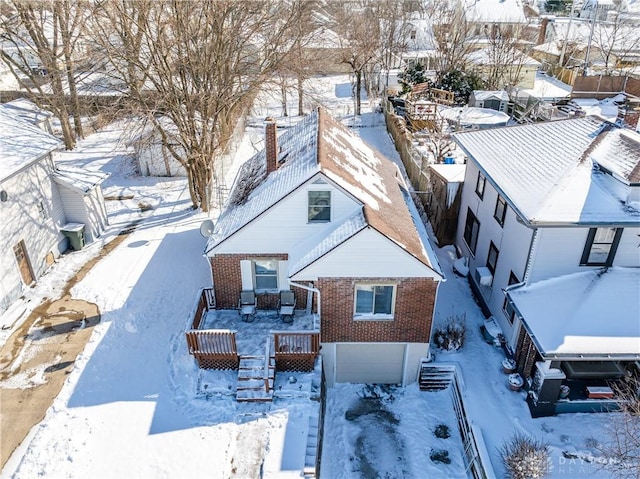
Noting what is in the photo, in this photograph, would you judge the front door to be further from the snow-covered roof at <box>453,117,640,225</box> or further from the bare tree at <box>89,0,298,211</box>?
the snow-covered roof at <box>453,117,640,225</box>

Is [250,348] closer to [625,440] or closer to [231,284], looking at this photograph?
[231,284]

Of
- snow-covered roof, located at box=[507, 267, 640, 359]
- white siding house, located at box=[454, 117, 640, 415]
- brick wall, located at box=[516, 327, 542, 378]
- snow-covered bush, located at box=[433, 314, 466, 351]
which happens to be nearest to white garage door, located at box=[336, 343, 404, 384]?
snow-covered bush, located at box=[433, 314, 466, 351]

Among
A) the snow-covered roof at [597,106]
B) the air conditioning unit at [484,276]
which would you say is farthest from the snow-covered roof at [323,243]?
the snow-covered roof at [597,106]

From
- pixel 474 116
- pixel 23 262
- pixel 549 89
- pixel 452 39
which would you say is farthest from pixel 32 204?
pixel 452 39

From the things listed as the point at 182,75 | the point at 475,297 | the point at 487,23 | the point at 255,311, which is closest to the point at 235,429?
the point at 255,311

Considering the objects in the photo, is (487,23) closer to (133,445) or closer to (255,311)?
(255,311)
